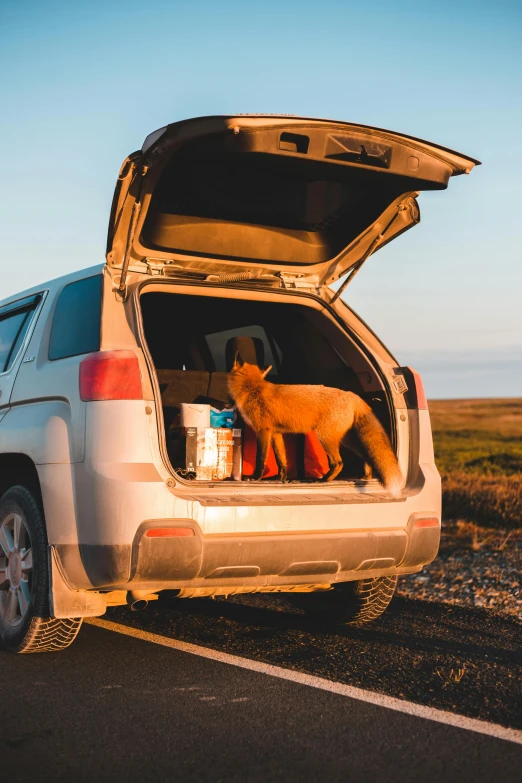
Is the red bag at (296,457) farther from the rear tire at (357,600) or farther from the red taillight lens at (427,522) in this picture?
the red taillight lens at (427,522)

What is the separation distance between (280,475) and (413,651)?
1355 millimetres

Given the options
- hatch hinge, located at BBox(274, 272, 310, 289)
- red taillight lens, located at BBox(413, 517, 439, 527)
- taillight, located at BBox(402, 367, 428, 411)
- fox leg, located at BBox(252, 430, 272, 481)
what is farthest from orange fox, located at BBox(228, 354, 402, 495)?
hatch hinge, located at BBox(274, 272, 310, 289)

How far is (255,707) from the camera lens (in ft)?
12.9

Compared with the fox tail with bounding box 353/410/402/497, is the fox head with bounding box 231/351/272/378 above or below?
above

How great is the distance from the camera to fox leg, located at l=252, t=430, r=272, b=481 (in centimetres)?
541

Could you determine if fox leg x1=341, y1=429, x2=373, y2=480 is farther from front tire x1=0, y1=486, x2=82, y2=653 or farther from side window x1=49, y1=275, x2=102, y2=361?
front tire x1=0, y1=486, x2=82, y2=653

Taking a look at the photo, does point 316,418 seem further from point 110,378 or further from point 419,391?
point 110,378

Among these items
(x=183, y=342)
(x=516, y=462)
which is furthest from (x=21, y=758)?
(x=516, y=462)

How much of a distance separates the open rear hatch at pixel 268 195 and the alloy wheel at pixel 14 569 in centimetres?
149

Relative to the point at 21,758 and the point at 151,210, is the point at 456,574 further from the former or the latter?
the point at 21,758

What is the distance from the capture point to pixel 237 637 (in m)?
5.40

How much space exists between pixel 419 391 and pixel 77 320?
2062 mm

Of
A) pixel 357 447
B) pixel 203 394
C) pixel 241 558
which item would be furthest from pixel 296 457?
pixel 241 558

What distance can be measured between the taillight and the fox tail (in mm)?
241
